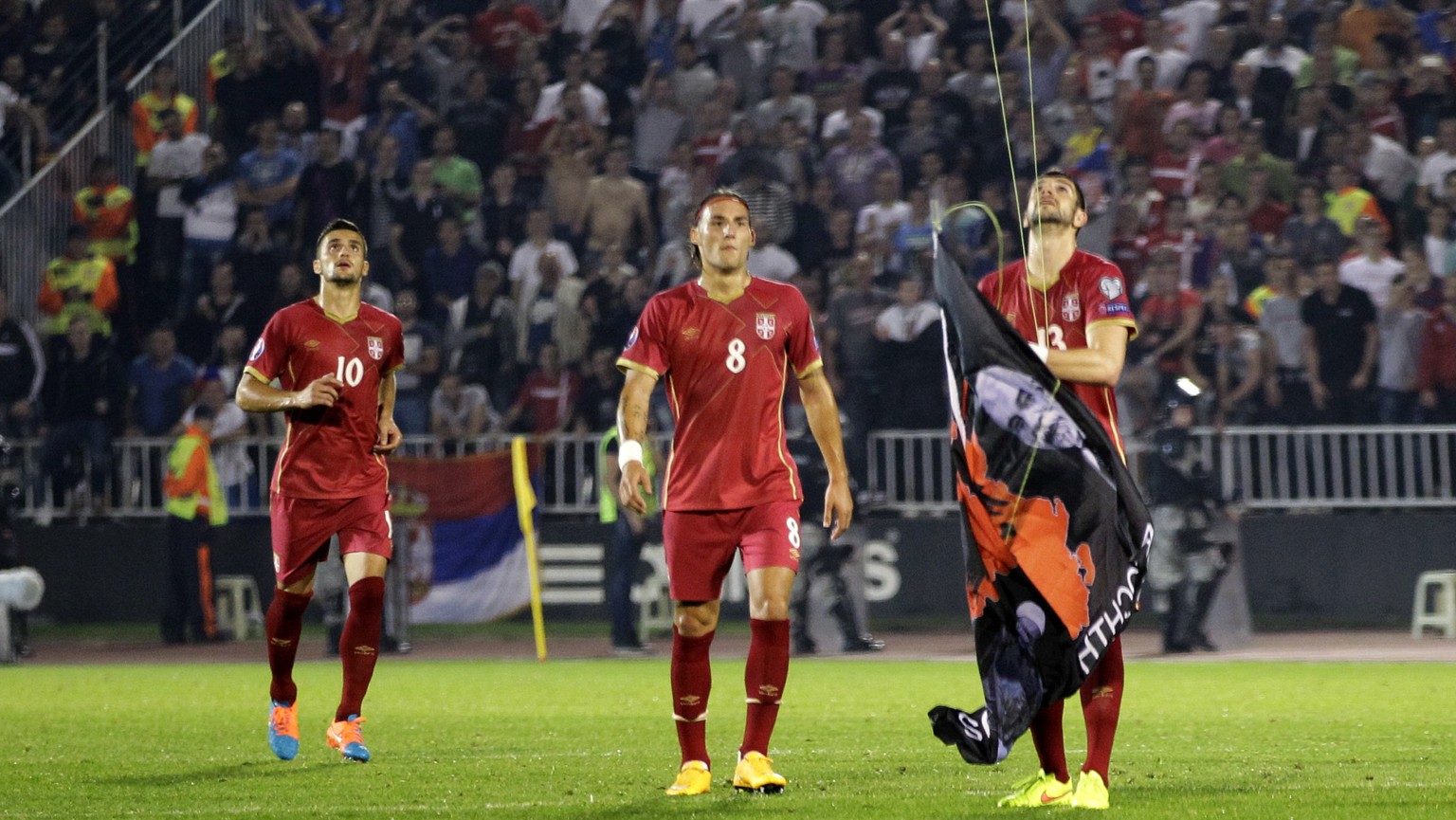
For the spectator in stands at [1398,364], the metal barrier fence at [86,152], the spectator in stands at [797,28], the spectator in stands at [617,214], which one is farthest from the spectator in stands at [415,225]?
the spectator in stands at [1398,364]

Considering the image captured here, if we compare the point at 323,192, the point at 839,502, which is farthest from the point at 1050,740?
the point at 323,192

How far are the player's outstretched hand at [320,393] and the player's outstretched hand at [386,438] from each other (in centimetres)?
50

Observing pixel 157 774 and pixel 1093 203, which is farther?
pixel 1093 203

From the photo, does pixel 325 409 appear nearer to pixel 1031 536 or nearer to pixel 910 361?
pixel 1031 536

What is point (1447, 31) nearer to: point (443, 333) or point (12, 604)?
point (443, 333)

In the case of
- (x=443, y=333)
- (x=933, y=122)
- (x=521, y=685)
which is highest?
(x=933, y=122)

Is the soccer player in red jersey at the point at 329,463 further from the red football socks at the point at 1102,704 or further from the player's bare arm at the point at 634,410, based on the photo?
the red football socks at the point at 1102,704

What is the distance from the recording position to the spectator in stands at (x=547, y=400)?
19.3 m

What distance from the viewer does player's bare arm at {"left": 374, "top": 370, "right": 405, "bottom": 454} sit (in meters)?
9.18

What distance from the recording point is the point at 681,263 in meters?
20.2

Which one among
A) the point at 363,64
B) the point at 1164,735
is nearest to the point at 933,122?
the point at 363,64

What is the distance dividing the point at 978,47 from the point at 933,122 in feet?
3.66

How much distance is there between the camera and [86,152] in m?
23.1

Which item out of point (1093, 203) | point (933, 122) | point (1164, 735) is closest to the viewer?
point (1164, 735)
